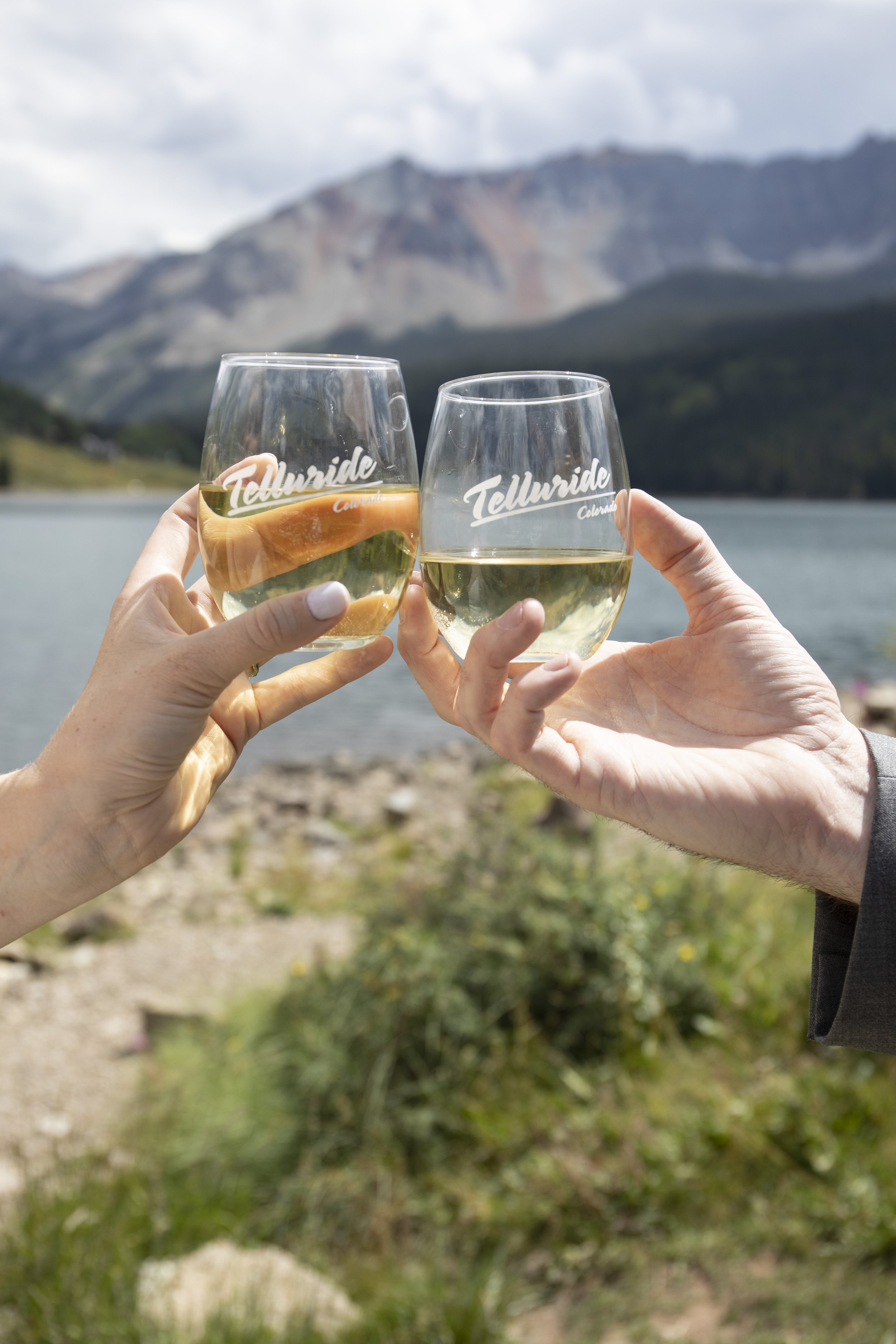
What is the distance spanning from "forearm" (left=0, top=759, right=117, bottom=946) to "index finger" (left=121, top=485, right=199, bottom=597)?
36cm

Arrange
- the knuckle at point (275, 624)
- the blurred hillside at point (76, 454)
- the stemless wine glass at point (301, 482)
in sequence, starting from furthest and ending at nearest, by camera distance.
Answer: the blurred hillside at point (76, 454), the stemless wine glass at point (301, 482), the knuckle at point (275, 624)

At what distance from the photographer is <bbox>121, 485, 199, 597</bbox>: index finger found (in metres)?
1.66

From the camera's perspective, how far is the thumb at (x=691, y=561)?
1948 mm

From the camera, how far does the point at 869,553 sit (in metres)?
48.1

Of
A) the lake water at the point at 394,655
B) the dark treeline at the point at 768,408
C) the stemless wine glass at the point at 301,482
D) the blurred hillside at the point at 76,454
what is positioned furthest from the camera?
the blurred hillside at the point at 76,454

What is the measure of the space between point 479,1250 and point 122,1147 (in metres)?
1.97

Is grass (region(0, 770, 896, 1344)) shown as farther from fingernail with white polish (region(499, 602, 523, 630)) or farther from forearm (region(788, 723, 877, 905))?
fingernail with white polish (region(499, 602, 523, 630))

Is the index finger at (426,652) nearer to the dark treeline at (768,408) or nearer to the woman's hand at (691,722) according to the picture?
the woman's hand at (691,722)

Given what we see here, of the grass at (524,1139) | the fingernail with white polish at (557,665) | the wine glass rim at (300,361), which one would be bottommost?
the grass at (524,1139)

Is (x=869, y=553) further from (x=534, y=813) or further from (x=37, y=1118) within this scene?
(x=37, y=1118)

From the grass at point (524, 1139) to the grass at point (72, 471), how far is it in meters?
110

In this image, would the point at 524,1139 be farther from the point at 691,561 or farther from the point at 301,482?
the point at 301,482

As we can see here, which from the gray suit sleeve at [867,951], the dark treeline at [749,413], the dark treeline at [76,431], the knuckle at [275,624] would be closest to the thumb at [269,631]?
the knuckle at [275,624]

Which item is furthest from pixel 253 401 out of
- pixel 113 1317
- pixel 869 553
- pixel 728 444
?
pixel 728 444
